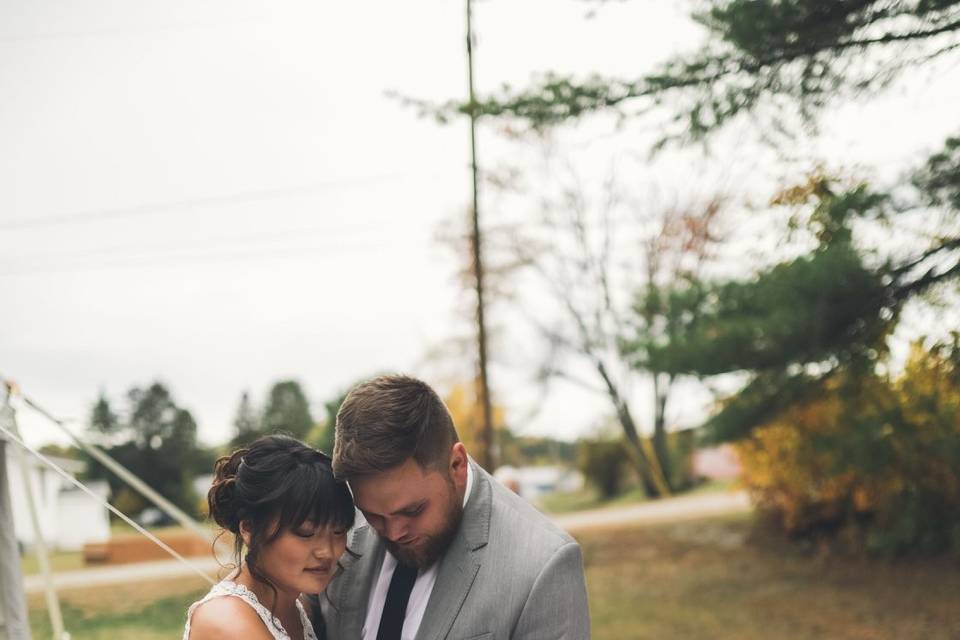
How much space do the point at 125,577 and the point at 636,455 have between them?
12510mm

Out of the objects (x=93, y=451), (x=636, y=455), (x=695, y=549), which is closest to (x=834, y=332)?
(x=93, y=451)

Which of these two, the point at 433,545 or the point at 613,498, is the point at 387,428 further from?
the point at 613,498

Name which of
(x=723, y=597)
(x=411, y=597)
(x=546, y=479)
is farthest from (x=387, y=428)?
(x=546, y=479)

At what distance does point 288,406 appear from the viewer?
25.8 meters

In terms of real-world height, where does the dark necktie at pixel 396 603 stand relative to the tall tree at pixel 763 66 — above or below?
below

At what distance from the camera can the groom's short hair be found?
7.12 ft

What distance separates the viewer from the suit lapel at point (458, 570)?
222 centimetres

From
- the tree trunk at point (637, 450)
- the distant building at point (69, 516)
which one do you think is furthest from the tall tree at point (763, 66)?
the distant building at point (69, 516)

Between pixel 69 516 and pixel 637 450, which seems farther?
pixel 637 450

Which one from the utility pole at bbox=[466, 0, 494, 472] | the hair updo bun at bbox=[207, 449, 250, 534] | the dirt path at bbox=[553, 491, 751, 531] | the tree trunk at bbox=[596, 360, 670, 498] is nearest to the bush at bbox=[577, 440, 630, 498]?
the tree trunk at bbox=[596, 360, 670, 498]

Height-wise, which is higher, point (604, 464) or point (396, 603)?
point (396, 603)

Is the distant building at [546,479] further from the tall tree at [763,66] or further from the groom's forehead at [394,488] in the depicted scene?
the groom's forehead at [394,488]

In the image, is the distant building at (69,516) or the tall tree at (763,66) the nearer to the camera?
the tall tree at (763,66)

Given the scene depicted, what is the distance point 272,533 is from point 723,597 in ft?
33.7
